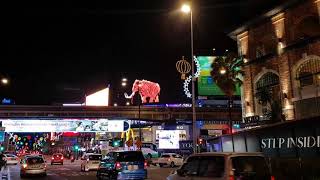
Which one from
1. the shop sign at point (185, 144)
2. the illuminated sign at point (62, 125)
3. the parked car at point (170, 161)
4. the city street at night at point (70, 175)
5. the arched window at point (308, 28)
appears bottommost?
the city street at night at point (70, 175)

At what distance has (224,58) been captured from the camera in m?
46.3

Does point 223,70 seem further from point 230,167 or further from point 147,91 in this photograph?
point 147,91

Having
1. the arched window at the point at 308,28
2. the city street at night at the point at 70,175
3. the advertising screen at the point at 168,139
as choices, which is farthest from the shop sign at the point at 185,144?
the arched window at the point at 308,28

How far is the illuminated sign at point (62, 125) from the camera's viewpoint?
210 feet

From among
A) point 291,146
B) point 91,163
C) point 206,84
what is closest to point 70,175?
point 91,163

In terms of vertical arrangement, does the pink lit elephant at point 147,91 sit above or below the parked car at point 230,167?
above

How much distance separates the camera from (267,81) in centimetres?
4031

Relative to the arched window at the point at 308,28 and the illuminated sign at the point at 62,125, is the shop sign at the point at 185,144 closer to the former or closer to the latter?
the illuminated sign at the point at 62,125

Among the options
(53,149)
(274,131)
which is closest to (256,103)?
(274,131)

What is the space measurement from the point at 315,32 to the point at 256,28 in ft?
26.1

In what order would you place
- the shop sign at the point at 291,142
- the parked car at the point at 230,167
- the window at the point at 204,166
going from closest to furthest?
the parked car at the point at 230,167
the window at the point at 204,166
the shop sign at the point at 291,142

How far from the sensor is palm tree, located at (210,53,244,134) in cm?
4400

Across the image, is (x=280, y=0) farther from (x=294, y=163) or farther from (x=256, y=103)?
(x=294, y=163)

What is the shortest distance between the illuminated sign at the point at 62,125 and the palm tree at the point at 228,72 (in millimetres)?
22494
